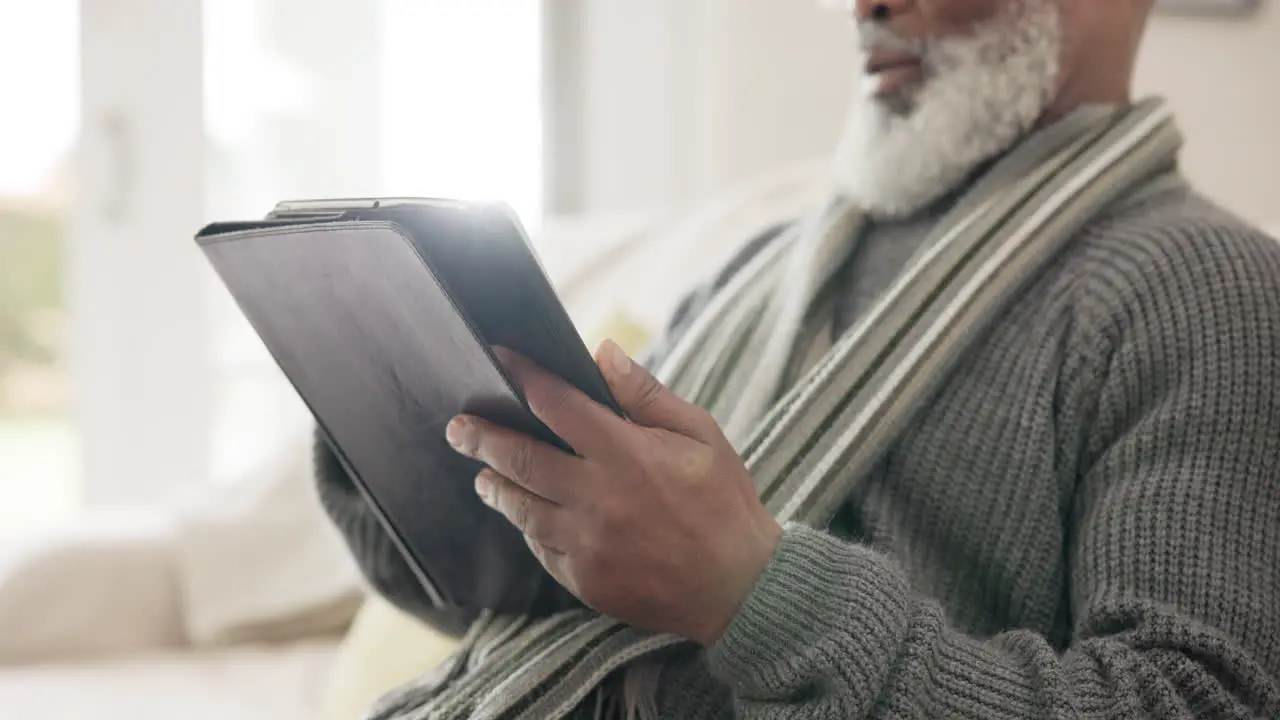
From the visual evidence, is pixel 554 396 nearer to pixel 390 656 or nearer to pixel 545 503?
pixel 545 503

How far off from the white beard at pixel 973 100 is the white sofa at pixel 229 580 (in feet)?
1.45

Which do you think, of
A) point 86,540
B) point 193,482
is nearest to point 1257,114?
point 86,540

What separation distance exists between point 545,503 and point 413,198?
0.17 metres

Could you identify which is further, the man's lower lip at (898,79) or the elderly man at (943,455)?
the man's lower lip at (898,79)

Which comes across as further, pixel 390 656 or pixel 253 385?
pixel 253 385

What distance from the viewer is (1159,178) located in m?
0.83

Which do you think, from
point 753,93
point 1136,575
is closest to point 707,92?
point 753,93

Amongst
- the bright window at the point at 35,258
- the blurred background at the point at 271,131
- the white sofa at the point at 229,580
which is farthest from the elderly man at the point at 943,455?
the bright window at the point at 35,258

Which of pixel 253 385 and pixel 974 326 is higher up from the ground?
pixel 974 326

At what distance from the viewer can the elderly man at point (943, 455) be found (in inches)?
23.6

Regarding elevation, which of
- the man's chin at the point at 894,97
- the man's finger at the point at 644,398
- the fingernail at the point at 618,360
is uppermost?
the man's chin at the point at 894,97

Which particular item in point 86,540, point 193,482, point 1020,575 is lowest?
point 193,482

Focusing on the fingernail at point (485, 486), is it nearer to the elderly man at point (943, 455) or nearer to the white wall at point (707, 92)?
the elderly man at point (943, 455)

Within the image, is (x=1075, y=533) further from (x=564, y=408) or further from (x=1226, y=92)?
(x=1226, y=92)
